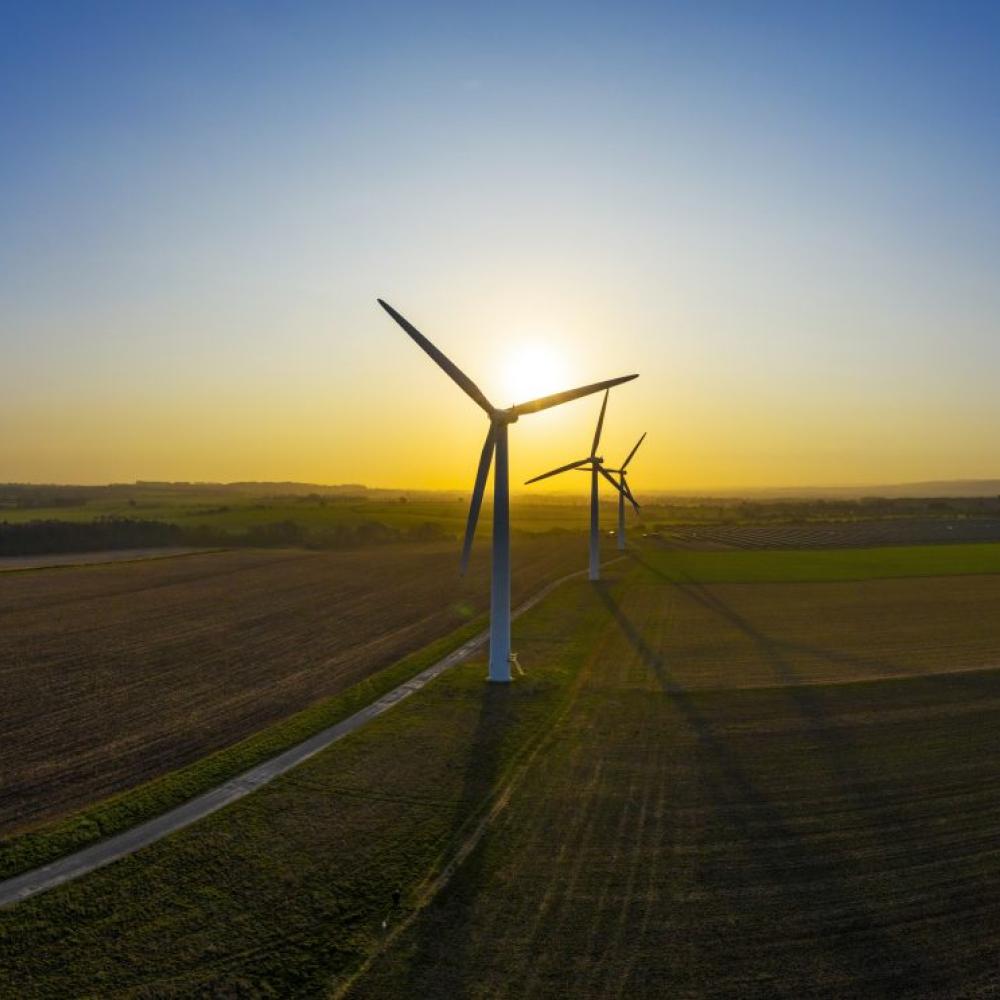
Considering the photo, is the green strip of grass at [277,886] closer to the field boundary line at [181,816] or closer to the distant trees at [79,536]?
the field boundary line at [181,816]

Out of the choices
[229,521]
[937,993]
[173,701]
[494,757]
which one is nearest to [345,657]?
[173,701]

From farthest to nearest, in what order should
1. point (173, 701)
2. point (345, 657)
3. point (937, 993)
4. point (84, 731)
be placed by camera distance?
1. point (345, 657)
2. point (173, 701)
3. point (84, 731)
4. point (937, 993)

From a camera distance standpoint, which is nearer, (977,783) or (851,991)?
(851,991)

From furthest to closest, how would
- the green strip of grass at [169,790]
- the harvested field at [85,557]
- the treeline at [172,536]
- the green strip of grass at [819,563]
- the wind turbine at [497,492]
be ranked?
the treeline at [172,536], the harvested field at [85,557], the green strip of grass at [819,563], the wind turbine at [497,492], the green strip of grass at [169,790]

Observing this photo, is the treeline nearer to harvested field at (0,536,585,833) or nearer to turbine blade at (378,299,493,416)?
harvested field at (0,536,585,833)

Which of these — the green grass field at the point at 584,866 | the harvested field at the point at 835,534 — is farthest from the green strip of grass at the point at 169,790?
the harvested field at the point at 835,534

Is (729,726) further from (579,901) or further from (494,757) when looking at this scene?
(579,901)
